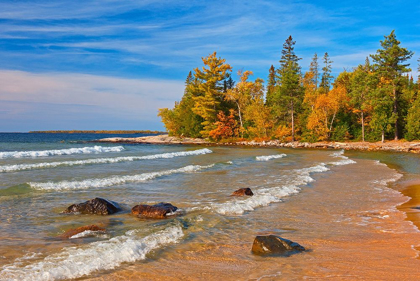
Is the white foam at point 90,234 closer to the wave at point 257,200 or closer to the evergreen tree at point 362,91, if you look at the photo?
the wave at point 257,200

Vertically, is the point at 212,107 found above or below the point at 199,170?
above

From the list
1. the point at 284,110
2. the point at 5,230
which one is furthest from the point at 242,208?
the point at 284,110

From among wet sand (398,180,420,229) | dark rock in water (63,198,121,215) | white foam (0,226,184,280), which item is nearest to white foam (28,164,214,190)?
dark rock in water (63,198,121,215)

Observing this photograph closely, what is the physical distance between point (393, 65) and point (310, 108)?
45.1ft

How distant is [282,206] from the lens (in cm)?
1000

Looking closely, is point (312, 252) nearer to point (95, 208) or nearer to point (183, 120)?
point (95, 208)

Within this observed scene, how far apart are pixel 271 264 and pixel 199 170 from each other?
48.3 feet

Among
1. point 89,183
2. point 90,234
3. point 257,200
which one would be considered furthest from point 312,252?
point 89,183

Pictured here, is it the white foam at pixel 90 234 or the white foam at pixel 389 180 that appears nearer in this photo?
the white foam at pixel 90 234

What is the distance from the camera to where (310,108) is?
177 feet

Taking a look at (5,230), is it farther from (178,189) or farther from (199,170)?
(199,170)

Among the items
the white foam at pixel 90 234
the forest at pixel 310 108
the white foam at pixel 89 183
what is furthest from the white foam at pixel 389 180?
the forest at pixel 310 108

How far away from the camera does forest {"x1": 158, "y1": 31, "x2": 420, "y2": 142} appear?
147ft

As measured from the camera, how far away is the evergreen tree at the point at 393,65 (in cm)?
4406
